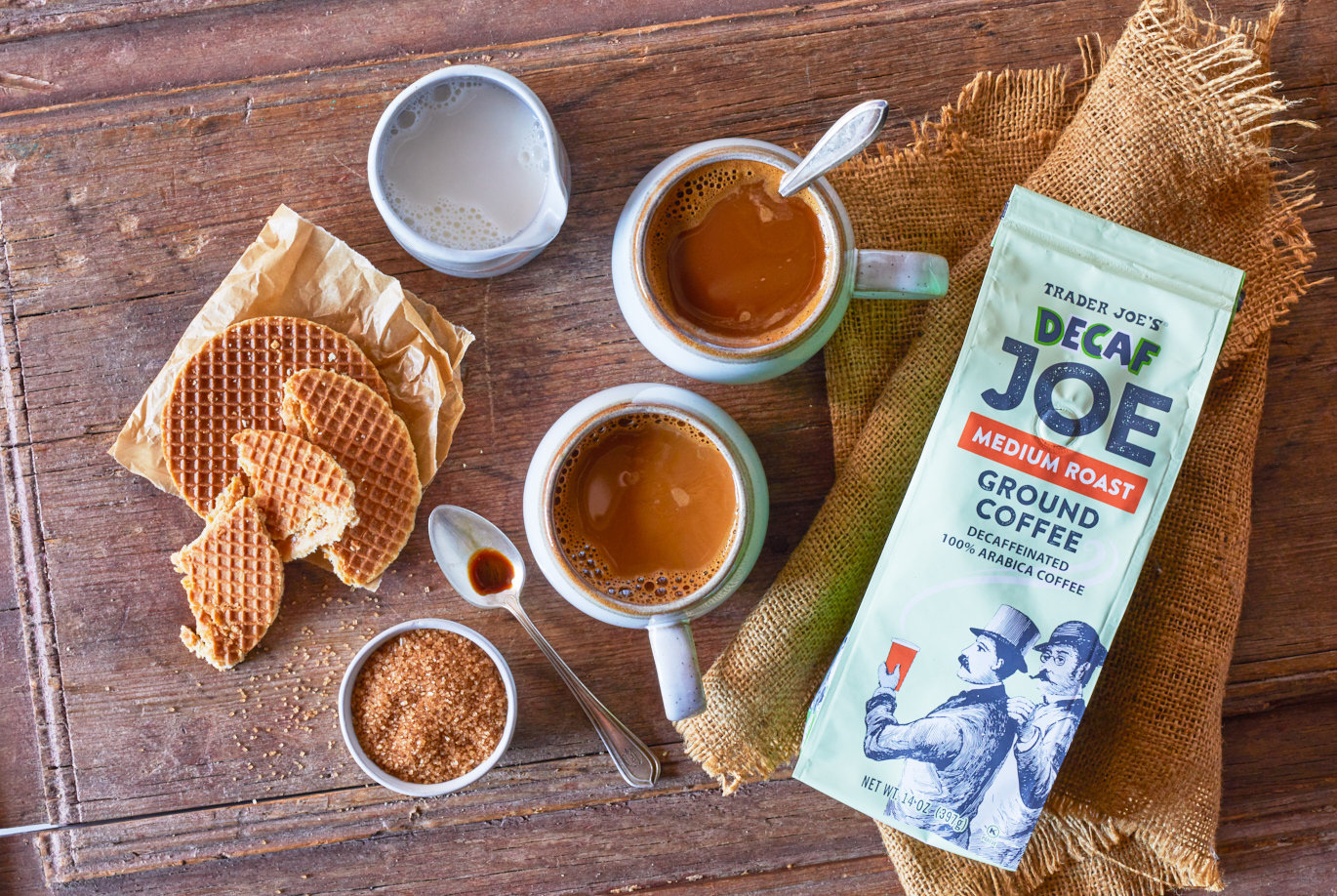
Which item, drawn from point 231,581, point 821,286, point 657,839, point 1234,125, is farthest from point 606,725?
→ point 1234,125

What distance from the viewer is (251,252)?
50.0 inches

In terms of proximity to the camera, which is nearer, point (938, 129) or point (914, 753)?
point (914, 753)

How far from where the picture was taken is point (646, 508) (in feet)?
3.90

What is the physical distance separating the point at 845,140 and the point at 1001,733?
0.71 meters

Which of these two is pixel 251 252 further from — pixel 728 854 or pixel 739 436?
pixel 728 854

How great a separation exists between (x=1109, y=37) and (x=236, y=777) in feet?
5.58

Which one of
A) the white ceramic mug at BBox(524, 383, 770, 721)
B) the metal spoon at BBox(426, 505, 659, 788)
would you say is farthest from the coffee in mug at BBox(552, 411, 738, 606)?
the metal spoon at BBox(426, 505, 659, 788)

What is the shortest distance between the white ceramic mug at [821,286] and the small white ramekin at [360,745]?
0.49 metres

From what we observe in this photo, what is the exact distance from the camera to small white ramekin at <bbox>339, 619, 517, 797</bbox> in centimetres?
121

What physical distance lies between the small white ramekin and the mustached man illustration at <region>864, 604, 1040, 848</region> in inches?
20.5

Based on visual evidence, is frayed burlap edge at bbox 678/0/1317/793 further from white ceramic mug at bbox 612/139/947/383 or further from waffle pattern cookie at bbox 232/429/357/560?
waffle pattern cookie at bbox 232/429/357/560

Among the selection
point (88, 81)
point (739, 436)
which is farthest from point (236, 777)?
point (88, 81)

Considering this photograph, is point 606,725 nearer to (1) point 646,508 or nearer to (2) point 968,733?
(1) point 646,508

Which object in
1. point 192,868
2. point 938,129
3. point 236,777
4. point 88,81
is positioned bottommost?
point 192,868
